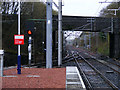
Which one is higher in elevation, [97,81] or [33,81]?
[33,81]

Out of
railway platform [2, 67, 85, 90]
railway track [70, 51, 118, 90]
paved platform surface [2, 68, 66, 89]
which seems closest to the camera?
railway platform [2, 67, 85, 90]

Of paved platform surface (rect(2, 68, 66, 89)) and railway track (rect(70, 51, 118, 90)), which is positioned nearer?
paved platform surface (rect(2, 68, 66, 89))

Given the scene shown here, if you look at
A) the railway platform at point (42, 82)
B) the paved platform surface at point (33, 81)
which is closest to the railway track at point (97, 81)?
the railway platform at point (42, 82)

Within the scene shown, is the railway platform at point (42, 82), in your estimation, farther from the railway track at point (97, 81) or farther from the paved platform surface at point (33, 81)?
the railway track at point (97, 81)

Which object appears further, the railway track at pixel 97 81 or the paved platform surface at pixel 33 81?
the railway track at pixel 97 81

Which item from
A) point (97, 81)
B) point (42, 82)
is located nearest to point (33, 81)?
point (42, 82)

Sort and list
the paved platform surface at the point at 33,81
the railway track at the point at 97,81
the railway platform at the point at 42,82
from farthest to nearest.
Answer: the railway track at the point at 97,81
the paved platform surface at the point at 33,81
the railway platform at the point at 42,82

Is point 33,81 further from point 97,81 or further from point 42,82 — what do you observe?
point 97,81

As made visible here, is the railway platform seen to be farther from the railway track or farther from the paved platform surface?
the railway track

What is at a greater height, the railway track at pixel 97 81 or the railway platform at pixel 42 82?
the railway platform at pixel 42 82

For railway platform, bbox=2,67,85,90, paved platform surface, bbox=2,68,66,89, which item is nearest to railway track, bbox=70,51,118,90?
railway platform, bbox=2,67,85,90

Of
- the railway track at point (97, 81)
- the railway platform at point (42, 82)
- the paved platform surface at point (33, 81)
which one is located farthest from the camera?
the railway track at point (97, 81)

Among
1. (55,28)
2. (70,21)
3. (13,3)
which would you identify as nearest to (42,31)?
(55,28)

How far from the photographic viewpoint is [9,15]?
2023cm
